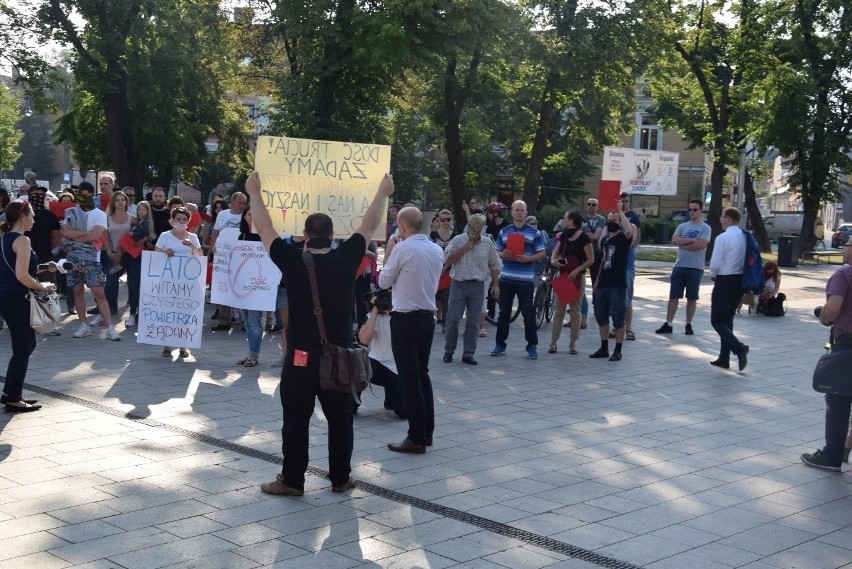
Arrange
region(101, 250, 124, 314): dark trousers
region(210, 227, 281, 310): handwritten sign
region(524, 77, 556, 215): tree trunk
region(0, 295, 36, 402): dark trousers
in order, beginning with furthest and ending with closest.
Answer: region(524, 77, 556, 215): tree trunk, region(101, 250, 124, 314): dark trousers, region(210, 227, 281, 310): handwritten sign, region(0, 295, 36, 402): dark trousers

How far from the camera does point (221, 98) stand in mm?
36719

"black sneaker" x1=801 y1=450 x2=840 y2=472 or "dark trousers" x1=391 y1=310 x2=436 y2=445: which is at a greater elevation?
"dark trousers" x1=391 y1=310 x2=436 y2=445

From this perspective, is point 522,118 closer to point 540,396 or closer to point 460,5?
point 460,5

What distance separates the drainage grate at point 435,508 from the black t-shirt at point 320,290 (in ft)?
3.42

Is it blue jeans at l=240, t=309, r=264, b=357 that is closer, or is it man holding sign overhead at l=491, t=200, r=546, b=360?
blue jeans at l=240, t=309, r=264, b=357

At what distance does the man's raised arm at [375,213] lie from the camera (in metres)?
6.78

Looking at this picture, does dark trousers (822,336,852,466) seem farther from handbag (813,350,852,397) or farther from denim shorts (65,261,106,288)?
denim shorts (65,261,106,288)

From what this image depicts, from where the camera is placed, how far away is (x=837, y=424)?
7648 millimetres

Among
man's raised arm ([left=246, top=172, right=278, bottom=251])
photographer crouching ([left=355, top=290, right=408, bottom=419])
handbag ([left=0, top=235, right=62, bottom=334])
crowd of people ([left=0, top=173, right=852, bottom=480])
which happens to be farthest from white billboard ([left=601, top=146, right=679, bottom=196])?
man's raised arm ([left=246, top=172, right=278, bottom=251])

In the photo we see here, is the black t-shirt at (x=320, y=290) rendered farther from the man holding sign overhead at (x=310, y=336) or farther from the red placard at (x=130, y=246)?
the red placard at (x=130, y=246)

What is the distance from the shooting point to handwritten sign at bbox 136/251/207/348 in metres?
11.3

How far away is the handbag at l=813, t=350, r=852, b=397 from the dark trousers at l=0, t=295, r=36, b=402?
244 inches

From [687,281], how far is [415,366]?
8173 mm

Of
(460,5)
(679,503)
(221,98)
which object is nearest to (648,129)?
(221,98)
